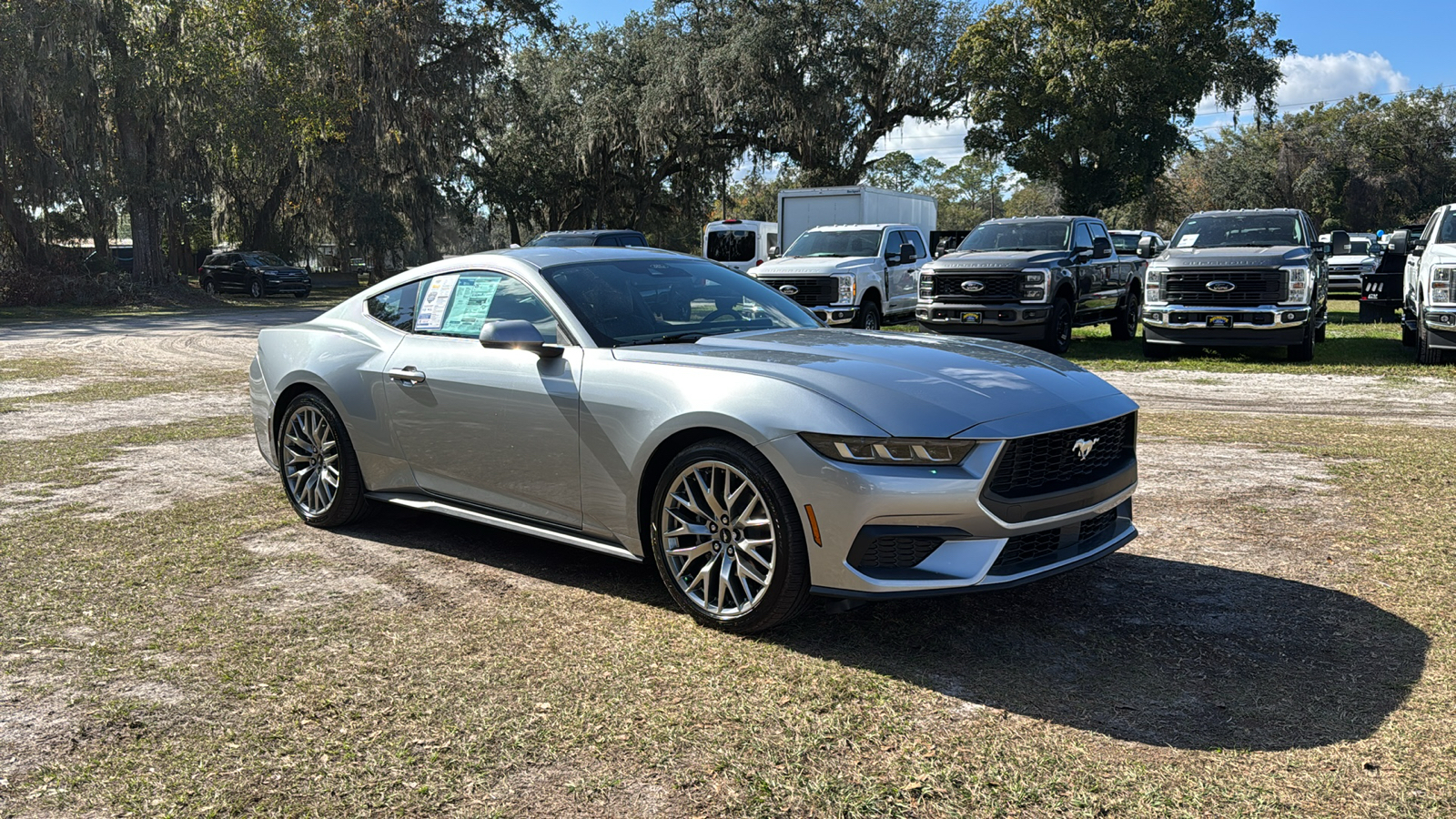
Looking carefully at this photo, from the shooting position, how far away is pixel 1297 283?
14.2m

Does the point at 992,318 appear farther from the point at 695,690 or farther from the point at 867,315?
the point at 695,690

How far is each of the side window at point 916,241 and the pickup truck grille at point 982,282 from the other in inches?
143

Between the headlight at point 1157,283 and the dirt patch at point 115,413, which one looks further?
the headlight at point 1157,283

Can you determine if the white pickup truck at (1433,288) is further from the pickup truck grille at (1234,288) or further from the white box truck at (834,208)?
the white box truck at (834,208)

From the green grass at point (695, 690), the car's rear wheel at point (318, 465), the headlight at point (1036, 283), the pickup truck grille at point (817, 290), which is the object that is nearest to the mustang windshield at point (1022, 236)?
the headlight at point (1036, 283)

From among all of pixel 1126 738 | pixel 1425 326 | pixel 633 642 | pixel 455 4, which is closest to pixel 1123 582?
pixel 1126 738

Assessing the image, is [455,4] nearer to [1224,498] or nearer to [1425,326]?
[1425,326]

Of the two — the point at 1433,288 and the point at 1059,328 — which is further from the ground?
the point at 1433,288

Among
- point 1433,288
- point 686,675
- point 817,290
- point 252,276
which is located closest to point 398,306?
point 686,675

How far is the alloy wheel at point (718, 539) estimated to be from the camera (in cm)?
431

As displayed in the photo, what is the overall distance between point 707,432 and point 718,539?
42cm

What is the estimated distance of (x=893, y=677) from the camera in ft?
13.3

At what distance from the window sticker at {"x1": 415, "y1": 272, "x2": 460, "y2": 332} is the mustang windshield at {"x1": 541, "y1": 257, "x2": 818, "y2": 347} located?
2.26ft

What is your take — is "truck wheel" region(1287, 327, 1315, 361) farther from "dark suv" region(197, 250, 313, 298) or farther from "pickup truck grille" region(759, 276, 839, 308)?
"dark suv" region(197, 250, 313, 298)
